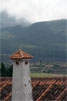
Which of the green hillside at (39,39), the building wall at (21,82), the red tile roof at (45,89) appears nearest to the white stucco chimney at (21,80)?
the building wall at (21,82)

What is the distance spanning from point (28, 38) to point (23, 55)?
159141mm

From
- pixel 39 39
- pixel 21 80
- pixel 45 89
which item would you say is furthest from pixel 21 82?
pixel 39 39

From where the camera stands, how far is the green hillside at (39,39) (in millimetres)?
145750

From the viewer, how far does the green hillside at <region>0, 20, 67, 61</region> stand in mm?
145750

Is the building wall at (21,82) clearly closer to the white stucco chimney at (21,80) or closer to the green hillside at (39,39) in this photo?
the white stucco chimney at (21,80)

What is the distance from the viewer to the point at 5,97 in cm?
1311

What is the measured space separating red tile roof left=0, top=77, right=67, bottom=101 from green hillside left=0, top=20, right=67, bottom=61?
118 m

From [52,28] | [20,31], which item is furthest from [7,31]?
[52,28]

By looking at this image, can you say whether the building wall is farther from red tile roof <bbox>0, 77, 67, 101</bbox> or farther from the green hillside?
the green hillside

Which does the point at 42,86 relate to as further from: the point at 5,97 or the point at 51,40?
the point at 51,40

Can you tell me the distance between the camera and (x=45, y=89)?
523 inches

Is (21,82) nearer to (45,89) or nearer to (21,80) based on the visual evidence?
(21,80)

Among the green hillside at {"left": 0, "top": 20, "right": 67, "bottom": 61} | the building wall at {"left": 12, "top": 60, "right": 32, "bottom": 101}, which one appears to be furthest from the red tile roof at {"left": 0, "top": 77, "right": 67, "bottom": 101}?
the green hillside at {"left": 0, "top": 20, "right": 67, "bottom": 61}

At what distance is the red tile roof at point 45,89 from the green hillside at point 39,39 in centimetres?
11761
